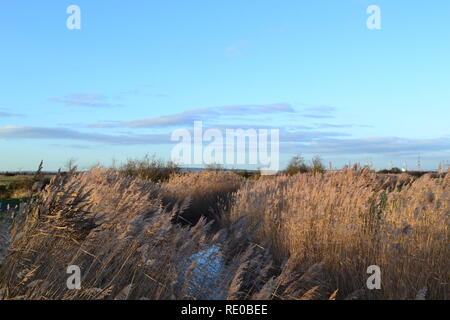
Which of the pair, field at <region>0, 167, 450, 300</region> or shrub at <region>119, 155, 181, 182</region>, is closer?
field at <region>0, 167, 450, 300</region>

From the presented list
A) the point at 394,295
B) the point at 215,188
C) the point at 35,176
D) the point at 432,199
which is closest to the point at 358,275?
the point at 394,295

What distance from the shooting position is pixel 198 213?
40.5ft

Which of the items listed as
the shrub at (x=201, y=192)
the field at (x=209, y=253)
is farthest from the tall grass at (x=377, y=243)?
the shrub at (x=201, y=192)

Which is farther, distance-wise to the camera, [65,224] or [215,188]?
[215,188]

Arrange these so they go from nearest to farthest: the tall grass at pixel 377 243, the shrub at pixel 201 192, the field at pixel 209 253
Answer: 1. the field at pixel 209 253
2. the tall grass at pixel 377 243
3. the shrub at pixel 201 192

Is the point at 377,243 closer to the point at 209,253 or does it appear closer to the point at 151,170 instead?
→ the point at 209,253

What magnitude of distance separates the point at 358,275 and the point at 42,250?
3.68 meters

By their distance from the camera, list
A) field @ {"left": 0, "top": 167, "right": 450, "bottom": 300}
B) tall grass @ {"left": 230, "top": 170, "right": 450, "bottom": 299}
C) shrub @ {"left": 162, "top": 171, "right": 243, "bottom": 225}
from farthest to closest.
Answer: shrub @ {"left": 162, "top": 171, "right": 243, "bottom": 225}, tall grass @ {"left": 230, "top": 170, "right": 450, "bottom": 299}, field @ {"left": 0, "top": 167, "right": 450, "bottom": 300}

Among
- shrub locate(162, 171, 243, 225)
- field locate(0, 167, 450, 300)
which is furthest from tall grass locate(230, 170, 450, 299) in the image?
shrub locate(162, 171, 243, 225)

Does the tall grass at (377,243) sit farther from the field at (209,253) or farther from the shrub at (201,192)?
the shrub at (201,192)

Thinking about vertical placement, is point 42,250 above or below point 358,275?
above

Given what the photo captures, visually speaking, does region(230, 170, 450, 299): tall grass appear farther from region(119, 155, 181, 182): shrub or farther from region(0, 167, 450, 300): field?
region(119, 155, 181, 182): shrub

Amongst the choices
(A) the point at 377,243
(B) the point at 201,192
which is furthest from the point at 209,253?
(B) the point at 201,192
